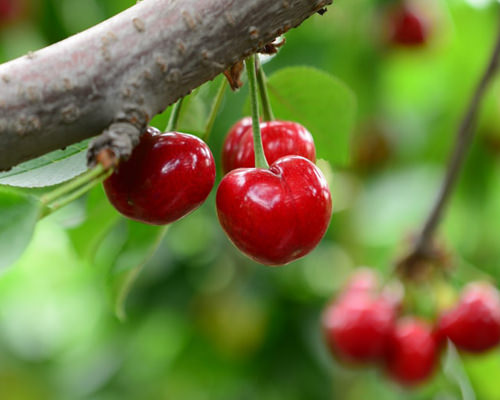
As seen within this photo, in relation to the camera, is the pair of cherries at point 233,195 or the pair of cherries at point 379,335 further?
the pair of cherries at point 379,335

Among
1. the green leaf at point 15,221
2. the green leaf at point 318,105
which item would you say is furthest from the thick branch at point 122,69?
the green leaf at point 318,105

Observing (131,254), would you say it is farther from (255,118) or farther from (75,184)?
(75,184)

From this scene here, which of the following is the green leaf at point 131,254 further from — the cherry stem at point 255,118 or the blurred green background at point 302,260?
the blurred green background at point 302,260

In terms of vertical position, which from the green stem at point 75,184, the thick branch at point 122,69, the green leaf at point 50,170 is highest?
the thick branch at point 122,69

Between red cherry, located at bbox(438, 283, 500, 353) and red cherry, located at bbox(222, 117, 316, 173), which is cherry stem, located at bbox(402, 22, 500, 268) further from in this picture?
red cherry, located at bbox(222, 117, 316, 173)

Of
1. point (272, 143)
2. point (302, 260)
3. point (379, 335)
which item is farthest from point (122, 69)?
point (302, 260)

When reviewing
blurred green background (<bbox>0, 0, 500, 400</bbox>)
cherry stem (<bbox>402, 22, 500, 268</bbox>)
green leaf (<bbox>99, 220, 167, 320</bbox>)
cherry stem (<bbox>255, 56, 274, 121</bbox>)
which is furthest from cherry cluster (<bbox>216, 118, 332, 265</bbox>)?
blurred green background (<bbox>0, 0, 500, 400</bbox>)
